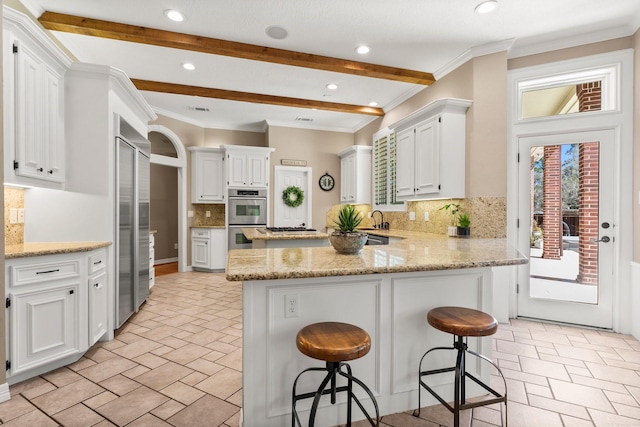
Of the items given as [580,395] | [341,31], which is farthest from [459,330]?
[341,31]

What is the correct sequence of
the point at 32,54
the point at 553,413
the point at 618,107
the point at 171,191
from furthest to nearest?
the point at 171,191
the point at 618,107
the point at 32,54
the point at 553,413

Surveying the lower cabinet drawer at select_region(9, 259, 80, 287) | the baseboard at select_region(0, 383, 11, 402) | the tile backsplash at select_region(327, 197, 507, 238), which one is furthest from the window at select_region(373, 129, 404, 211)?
the baseboard at select_region(0, 383, 11, 402)

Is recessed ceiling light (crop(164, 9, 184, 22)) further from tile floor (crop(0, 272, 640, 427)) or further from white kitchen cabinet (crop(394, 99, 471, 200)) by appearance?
tile floor (crop(0, 272, 640, 427))

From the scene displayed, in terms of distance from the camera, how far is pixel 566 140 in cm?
332

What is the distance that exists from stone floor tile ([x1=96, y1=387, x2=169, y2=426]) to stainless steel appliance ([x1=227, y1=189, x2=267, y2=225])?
410cm

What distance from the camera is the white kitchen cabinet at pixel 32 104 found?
2182mm

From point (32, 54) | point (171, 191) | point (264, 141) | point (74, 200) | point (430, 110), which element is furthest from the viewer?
point (171, 191)

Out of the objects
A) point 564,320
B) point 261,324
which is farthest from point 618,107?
point 261,324

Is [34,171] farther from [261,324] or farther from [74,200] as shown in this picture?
[261,324]

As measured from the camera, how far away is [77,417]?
1.88 metres

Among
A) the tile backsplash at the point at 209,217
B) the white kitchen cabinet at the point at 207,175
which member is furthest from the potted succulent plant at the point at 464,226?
the tile backsplash at the point at 209,217

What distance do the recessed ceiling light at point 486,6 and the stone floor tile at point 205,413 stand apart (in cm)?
375

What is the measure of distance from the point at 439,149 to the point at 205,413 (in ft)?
10.9

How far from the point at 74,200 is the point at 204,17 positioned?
2106 millimetres
